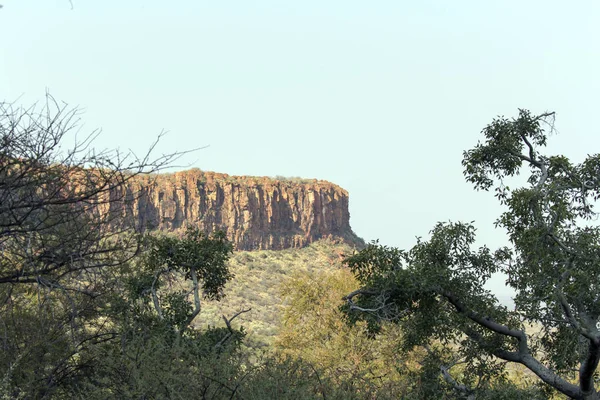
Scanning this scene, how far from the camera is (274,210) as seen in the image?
112 m

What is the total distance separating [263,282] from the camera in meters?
79.2

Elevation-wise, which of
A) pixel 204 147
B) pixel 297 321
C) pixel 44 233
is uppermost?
pixel 204 147

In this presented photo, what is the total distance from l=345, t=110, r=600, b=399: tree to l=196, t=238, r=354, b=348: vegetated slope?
23.4 meters

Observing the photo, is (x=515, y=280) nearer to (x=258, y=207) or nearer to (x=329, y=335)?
(x=329, y=335)

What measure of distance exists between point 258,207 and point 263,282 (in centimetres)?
3293

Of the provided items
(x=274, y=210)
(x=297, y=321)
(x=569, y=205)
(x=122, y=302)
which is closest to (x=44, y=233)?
(x=122, y=302)

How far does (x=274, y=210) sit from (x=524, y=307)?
10092 centimetres

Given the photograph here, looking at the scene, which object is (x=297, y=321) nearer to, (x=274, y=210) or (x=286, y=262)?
(x=286, y=262)

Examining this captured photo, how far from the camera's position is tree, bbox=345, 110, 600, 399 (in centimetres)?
1187

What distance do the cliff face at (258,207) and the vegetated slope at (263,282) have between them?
141 inches

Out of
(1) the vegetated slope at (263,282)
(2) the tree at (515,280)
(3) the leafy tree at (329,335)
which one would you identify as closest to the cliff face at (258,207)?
(1) the vegetated slope at (263,282)

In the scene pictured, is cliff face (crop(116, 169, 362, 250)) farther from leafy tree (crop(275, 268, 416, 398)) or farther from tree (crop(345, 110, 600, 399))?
tree (crop(345, 110, 600, 399))

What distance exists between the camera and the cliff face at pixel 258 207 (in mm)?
102812

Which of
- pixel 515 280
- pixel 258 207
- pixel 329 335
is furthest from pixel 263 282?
pixel 515 280
